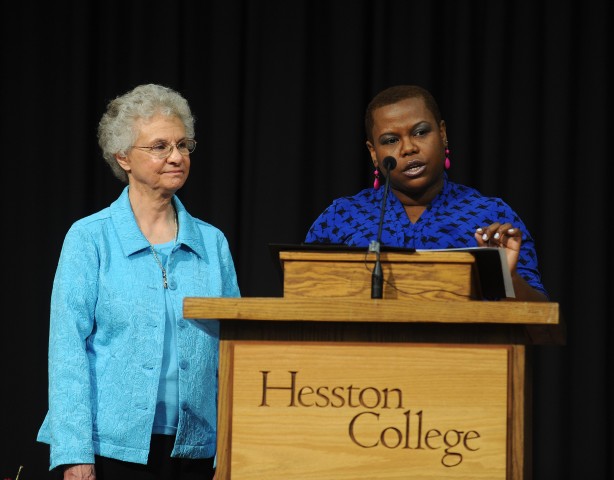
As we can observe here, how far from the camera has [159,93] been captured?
276 centimetres

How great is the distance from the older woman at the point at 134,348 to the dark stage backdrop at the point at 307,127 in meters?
1.46

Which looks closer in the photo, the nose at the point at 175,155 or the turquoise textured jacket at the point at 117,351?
the turquoise textured jacket at the point at 117,351

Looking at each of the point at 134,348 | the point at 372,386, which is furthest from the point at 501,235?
the point at 134,348

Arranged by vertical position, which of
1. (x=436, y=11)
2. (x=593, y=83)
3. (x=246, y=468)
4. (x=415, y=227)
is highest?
(x=436, y=11)

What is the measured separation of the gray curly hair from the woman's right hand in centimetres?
79

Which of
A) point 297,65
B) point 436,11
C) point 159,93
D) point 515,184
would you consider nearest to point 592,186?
point 515,184

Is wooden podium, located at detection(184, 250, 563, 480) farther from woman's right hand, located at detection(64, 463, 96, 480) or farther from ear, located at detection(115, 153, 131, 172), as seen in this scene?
ear, located at detection(115, 153, 131, 172)

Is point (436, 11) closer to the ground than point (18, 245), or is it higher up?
higher up

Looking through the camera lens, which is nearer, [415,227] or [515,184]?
[415,227]

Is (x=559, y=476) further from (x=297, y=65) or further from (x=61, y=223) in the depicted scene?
(x=61, y=223)

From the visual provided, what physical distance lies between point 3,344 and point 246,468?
7.99 feet

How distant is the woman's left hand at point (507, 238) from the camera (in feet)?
7.28

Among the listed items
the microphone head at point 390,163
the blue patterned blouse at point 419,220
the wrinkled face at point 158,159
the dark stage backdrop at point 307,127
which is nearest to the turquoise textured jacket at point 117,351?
the wrinkled face at point 158,159

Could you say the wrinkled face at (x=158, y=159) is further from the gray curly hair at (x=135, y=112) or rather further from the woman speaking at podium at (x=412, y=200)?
the woman speaking at podium at (x=412, y=200)
